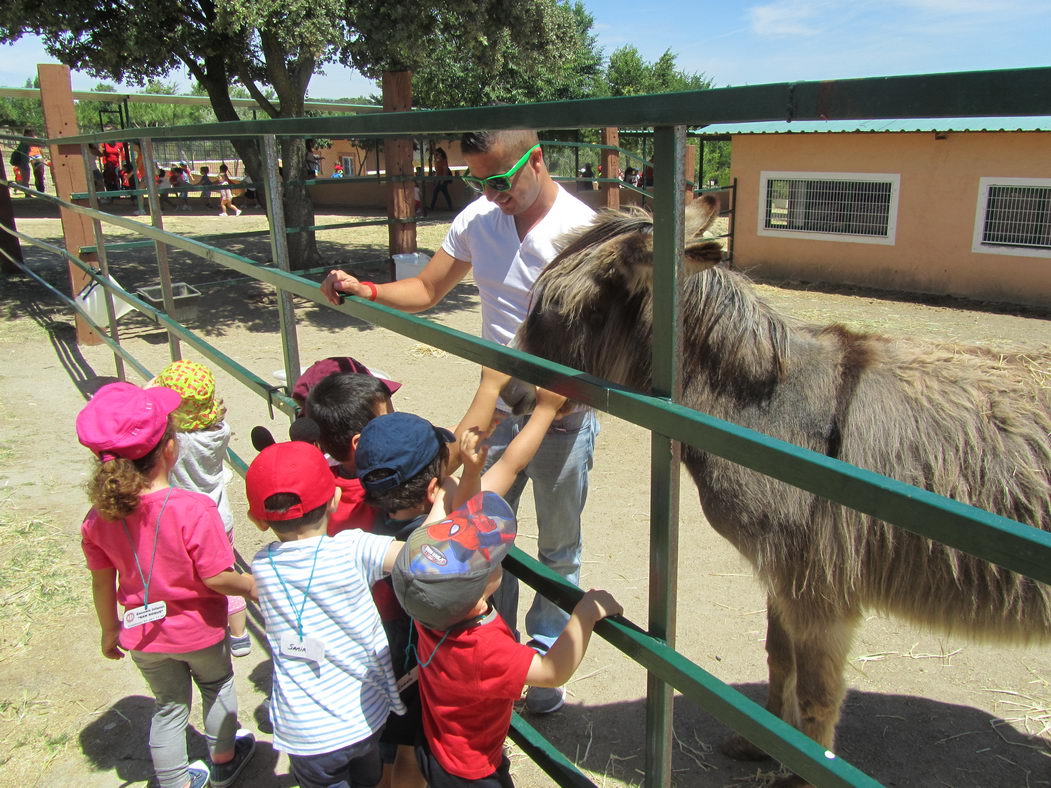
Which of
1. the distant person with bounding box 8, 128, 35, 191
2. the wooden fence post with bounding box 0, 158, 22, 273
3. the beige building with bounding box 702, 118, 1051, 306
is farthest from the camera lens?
the distant person with bounding box 8, 128, 35, 191

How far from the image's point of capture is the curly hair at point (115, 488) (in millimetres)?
2053

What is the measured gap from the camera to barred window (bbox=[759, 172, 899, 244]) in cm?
1301

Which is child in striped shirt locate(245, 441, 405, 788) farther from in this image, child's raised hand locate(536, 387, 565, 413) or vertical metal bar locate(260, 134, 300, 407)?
vertical metal bar locate(260, 134, 300, 407)

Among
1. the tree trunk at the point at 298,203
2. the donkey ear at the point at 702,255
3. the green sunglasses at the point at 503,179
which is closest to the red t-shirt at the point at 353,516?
the green sunglasses at the point at 503,179

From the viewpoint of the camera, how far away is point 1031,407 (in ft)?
6.76

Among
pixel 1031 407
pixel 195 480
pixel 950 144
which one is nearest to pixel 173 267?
pixel 195 480

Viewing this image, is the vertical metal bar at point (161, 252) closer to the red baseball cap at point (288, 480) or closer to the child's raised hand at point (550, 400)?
the red baseball cap at point (288, 480)

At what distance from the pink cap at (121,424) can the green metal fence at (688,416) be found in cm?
71

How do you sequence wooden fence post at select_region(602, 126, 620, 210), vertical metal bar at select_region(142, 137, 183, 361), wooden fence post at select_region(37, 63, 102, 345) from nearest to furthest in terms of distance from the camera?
vertical metal bar at select_region(142, 137, 183, 361)
wooden fence post at select_region(37, 63, 102, 345)
wooden fence post at select_region(602, 126, 620, 210)

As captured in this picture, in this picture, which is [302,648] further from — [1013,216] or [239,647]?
[1013,216]

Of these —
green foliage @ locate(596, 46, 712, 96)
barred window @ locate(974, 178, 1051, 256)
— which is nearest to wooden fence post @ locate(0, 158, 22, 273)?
barred window @ locate(974, 178, 1051, 256)

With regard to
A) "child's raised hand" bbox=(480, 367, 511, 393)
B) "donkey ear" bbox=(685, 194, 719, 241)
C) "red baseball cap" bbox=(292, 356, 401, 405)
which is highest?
"donkey ear" bbox=(685, 194, 719, 241)

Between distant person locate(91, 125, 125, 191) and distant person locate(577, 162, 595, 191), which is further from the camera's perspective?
distant person locate(91, 125, 125, 191)

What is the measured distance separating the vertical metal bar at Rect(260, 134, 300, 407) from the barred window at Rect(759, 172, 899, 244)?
12404 mm
